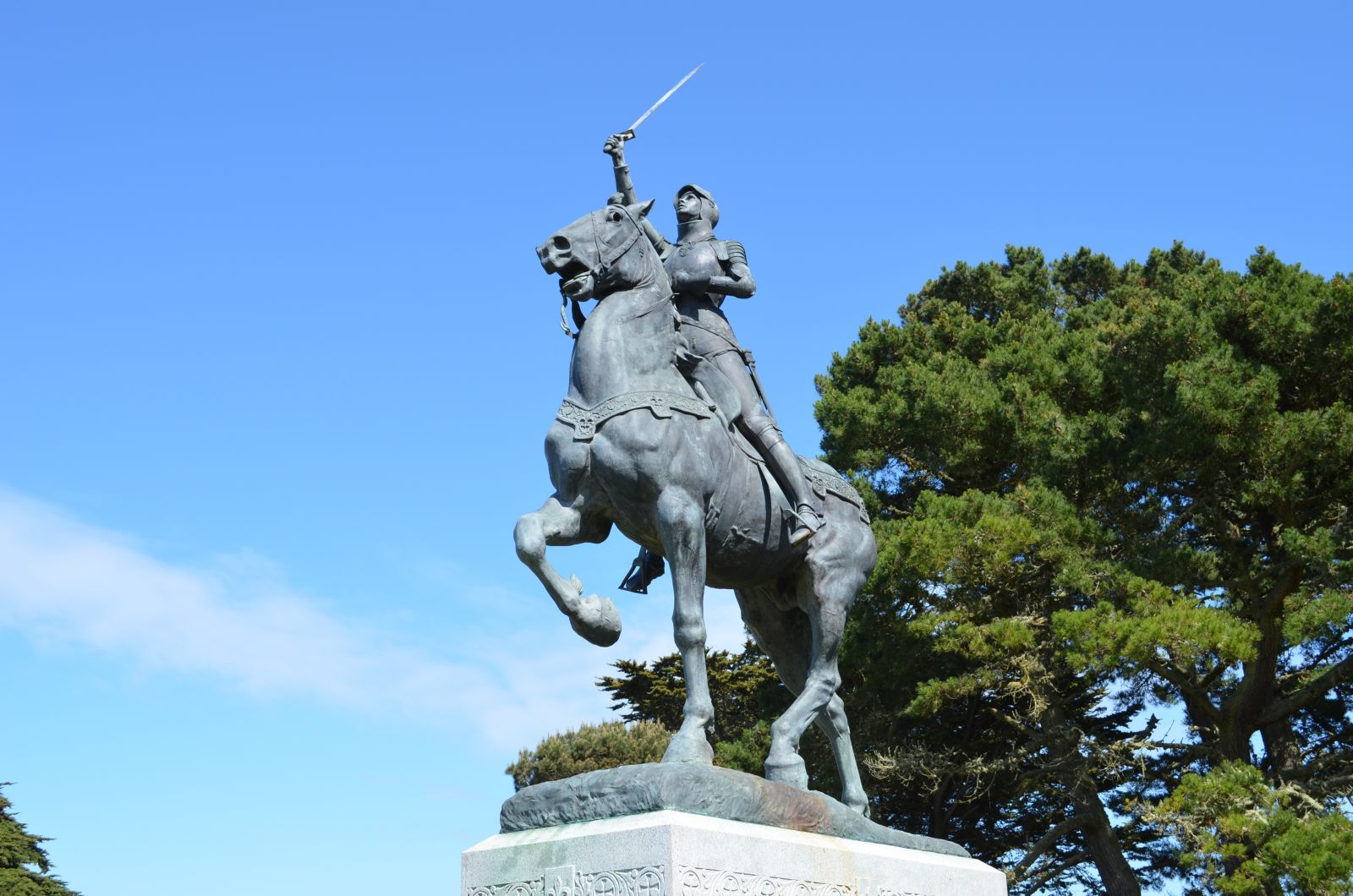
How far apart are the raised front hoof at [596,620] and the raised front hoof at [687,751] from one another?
0.58 meters

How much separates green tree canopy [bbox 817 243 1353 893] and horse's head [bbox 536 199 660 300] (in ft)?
39.2

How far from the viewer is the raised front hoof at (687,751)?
655 cm

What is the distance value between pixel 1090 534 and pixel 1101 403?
3008 mm

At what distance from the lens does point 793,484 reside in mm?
7543

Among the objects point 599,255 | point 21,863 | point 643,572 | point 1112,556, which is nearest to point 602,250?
point 599,255

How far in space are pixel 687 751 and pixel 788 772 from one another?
0.76 m

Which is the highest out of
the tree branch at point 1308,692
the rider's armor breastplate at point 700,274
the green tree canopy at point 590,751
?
the green tree canopy at point 590,751

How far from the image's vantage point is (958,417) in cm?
2173

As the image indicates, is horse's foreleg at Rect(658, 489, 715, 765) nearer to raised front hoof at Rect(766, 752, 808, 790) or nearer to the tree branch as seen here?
raised front hoof at Rect(766, 752, 808, 790)

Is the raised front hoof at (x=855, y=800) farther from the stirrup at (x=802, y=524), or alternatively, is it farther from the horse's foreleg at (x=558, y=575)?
the horse's foreleg at (x=558, y=575)

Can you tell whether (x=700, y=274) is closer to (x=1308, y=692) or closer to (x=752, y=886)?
(x=752, y=886)

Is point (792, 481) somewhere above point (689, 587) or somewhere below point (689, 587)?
above

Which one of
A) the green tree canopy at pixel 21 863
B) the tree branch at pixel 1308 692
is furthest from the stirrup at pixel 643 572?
the green tree canopy at pixel 21 863

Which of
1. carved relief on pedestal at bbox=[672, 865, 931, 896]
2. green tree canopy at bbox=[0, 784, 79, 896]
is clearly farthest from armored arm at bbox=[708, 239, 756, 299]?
Answer: green tree canopy at bbox=[0, 784, 79, 896]
